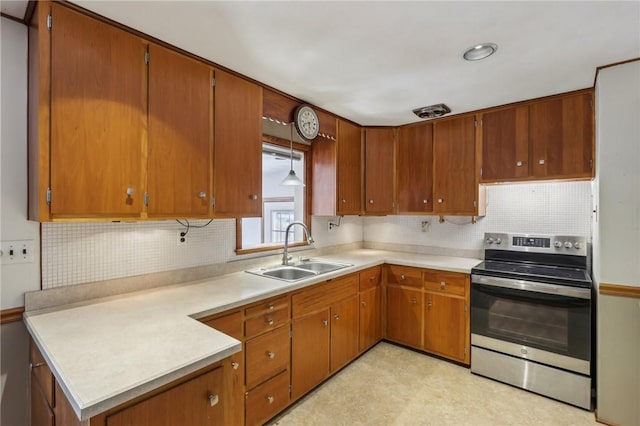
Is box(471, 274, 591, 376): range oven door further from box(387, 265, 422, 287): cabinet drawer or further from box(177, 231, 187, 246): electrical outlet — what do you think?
box(177, 231, 187, 246): electrical outlet

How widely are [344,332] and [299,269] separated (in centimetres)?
68

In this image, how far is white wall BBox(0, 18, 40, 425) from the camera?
1.55 m

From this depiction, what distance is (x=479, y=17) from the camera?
1.52 meters

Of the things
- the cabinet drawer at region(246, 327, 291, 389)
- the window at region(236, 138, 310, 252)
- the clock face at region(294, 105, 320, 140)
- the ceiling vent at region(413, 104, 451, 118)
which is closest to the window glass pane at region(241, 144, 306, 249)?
the window at region(236, 138, 310, 252)

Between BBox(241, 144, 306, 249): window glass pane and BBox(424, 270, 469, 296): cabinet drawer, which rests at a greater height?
BBox(241, 144, 306, 249): window glass pane

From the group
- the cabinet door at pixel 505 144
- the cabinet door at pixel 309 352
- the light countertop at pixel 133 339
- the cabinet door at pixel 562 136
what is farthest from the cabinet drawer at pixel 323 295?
the cabinet door at pixel 562 136

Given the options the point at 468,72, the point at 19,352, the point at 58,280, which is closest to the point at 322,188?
the point at 468,72

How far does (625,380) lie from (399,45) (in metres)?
2.56

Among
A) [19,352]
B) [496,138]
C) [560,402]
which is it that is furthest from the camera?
[496,138]

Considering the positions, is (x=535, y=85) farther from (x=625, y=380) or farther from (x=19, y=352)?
(x=19, y=352)

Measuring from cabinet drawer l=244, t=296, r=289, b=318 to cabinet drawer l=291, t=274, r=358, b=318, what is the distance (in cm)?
9

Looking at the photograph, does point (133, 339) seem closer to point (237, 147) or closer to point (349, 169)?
point (237, 147)

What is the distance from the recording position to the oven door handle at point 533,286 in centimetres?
229

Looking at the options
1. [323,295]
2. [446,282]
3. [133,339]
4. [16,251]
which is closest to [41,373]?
[133,339]
